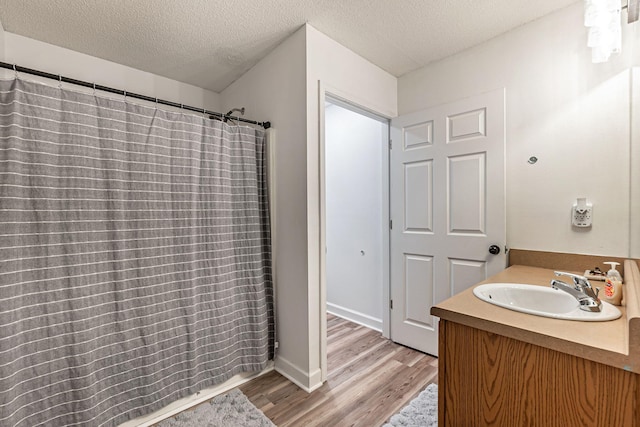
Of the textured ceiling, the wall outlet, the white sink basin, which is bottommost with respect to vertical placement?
the white sink basin

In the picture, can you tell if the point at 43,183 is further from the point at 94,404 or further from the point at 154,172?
the point at 94,404

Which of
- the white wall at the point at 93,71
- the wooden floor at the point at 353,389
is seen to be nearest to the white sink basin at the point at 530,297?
the wooden floor at the point at 353,389

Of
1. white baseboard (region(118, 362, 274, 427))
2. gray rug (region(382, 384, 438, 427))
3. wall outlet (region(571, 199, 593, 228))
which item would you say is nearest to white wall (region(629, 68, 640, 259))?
wall outlet (region(571, 199, 593, 228))

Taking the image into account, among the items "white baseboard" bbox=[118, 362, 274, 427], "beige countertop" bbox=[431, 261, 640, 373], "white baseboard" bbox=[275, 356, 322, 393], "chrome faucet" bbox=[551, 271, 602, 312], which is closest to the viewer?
"beige countertop" bbox=[431, 261, 640, 373]

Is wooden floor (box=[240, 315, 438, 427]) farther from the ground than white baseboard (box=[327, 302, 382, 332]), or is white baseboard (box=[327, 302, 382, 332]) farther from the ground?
white baseboard (box=[327, 302, 382, 332])

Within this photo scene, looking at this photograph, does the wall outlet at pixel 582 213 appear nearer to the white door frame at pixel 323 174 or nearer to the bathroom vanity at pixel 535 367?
the bathroom vanity at pixel 535 367

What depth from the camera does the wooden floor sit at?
1.62m

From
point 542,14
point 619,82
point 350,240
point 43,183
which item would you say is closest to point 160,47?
point 43,183

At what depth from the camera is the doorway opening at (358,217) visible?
2627mm

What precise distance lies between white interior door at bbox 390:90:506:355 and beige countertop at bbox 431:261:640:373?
862 mm

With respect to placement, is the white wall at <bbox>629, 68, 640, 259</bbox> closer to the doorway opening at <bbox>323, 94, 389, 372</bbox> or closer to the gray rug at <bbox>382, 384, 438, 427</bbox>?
the gray rug at <bbox>382, 384, 438, 427</bbox>

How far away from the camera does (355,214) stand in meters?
3.01

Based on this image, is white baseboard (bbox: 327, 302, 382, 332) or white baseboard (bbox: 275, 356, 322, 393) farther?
white baseboard (bbox: 327, 302, 382, 332)

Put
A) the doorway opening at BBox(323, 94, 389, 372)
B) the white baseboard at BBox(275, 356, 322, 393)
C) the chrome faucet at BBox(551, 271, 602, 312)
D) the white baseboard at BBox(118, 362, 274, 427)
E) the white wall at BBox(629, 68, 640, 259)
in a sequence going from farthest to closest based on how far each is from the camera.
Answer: the doorway opening at BBox(323, 94, 389, 372), the white baseboard at BBox(275, 356, 322, 393), the white baseboard at BBox(118, 362, 274, 427), the white wall at BBox(629, 68, 640, 259), the chrome faucet at BBox(551, 271, 602, 312)
